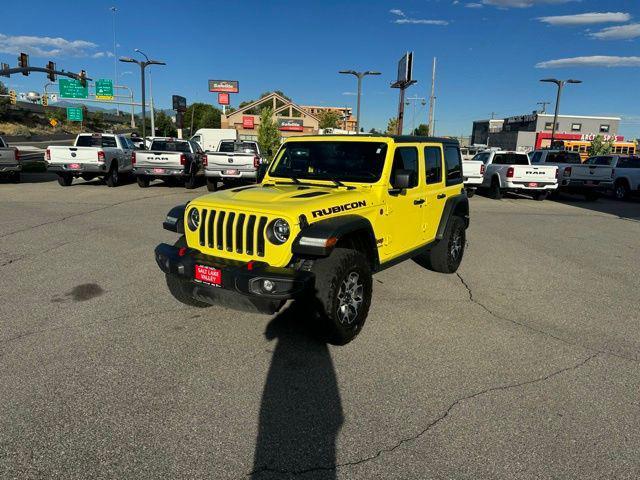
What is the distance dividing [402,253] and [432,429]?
2471mm

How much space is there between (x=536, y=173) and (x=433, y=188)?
12.1 metres

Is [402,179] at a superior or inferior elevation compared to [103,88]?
inferior

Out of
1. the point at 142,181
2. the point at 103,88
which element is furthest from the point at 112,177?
the point at 103,88

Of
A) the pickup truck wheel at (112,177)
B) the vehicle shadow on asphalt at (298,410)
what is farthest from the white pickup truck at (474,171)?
the vehicle shadow on asphalt at (298,410)

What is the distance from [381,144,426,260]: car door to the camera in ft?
15.7

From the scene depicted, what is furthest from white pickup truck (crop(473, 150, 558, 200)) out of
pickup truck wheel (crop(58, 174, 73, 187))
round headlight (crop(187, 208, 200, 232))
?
pickup truck wheel (crop(58, 174, 73, 187))

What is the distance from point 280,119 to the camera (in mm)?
68062

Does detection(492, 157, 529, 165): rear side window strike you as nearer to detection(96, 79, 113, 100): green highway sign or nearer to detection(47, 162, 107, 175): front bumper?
detection(47, 162, 107, 175): front bumper

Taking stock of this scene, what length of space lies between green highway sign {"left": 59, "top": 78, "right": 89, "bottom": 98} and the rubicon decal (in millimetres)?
51466

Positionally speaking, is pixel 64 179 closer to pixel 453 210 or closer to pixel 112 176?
pixel 112 176

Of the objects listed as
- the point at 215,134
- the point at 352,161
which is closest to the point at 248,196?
the point at 352,161

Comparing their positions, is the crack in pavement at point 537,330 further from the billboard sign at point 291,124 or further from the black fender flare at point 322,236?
the billboard sign at point 291,124

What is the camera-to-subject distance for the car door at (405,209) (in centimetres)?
479

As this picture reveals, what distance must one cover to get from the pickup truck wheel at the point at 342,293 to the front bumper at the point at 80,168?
14142mm
